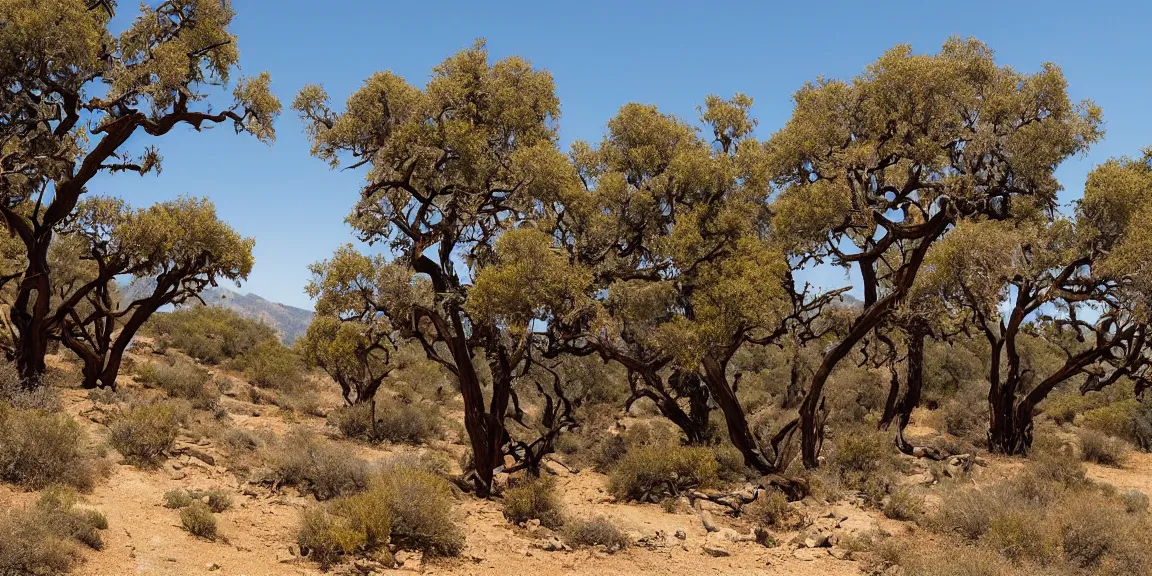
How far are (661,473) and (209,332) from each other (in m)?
25.5

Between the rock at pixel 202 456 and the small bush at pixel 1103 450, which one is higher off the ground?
the small bush at pixel 1103 450

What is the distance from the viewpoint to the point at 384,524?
10.3m

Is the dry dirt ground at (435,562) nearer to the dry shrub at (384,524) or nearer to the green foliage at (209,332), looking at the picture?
the dry shrub at (384,524)

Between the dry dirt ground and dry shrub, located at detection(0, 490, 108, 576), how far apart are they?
0.84ft

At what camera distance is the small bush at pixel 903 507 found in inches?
532

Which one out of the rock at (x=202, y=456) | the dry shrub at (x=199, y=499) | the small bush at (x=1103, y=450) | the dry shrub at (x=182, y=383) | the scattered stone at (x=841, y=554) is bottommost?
the dry shrub at (x=199, y=499)

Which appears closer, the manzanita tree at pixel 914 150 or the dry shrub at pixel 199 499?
the dry shrub at pixel 199 499

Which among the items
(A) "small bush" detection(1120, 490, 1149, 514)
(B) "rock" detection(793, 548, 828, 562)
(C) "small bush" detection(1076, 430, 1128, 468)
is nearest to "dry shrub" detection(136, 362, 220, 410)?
(B) "rock" detection(793, 548, 828, 562)

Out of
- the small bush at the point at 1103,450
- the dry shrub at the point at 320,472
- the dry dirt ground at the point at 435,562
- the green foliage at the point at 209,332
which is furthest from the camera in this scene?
the green foliage at the point at 209,332

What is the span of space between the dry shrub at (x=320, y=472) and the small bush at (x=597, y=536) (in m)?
4.13

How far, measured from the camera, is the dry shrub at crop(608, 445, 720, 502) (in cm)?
1528

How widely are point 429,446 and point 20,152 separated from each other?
39.6 feet

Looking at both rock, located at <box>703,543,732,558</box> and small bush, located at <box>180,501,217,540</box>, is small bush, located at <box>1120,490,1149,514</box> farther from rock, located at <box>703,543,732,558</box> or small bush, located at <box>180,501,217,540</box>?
small bush, located at <box>180,501,217,540</box>

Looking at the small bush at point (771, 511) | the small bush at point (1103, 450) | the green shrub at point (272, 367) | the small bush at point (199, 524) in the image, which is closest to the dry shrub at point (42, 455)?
the small bush at point (199, 524)
